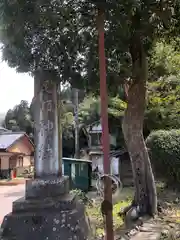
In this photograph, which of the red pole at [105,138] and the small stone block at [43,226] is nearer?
the red pole at [105,138]

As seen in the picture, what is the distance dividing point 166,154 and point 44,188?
31.4 ft

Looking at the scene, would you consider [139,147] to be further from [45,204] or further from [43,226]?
[43,226]

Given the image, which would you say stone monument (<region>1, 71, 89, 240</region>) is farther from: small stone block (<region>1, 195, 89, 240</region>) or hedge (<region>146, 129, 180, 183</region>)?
hedge (<region>146, 129, 180, 183</region>)

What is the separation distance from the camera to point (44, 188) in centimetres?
449

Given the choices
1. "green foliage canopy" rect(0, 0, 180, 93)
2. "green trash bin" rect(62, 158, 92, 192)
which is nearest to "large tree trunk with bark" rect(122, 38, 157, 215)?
"green foliage canopy" rect(0, 0, 180, 93)

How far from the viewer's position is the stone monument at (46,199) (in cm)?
421

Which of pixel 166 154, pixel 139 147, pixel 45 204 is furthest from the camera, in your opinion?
pixel 166 154

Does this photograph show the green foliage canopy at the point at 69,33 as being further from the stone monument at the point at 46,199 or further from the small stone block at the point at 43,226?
the small stone block at the point at 43,226

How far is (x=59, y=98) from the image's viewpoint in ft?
15.9

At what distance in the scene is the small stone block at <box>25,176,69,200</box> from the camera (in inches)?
177

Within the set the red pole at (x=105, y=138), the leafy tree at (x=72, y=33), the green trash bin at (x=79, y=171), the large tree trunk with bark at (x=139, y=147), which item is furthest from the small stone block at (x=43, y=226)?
the green trash bin at (x=79, y=171)

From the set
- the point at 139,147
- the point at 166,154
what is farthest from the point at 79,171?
the point at 139,147

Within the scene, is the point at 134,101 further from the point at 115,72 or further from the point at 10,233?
the point at 10,233

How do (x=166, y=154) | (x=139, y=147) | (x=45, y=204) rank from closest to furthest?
(x=45, y=204), (x=139, y=147), (x=166, y=154)
